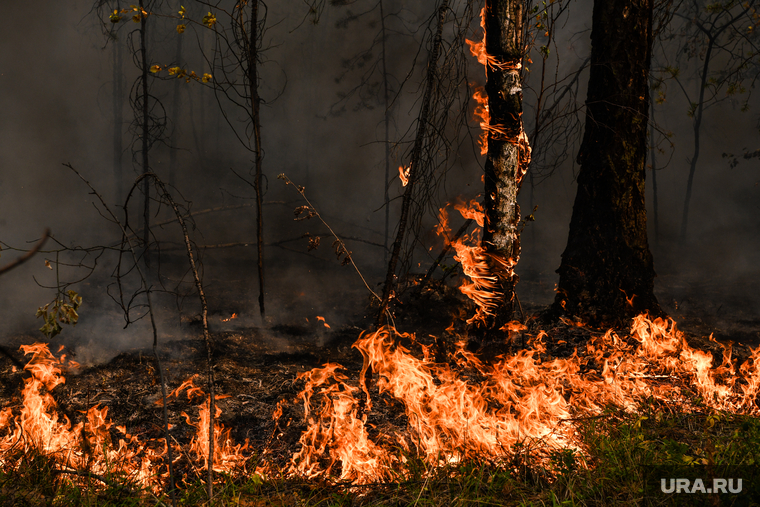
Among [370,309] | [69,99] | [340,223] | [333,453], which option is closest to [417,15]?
[340,223]

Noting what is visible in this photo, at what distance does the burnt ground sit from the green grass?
1.38 feet

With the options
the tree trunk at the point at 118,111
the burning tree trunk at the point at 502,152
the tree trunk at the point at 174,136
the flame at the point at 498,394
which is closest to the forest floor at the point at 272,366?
the flame at the point at 498,394

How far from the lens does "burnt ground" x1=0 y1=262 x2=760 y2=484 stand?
3.41m

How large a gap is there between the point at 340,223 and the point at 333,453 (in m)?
5.51

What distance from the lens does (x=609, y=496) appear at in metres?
2.34

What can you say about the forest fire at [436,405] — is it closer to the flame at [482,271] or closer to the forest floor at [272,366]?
the forest floor at [272,366]

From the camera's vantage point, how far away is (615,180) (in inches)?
187

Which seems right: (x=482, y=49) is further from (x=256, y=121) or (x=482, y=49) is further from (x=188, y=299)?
(x=188, y=299)

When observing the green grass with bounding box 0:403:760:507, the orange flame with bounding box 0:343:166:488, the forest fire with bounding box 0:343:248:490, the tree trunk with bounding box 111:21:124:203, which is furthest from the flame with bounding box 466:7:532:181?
the tree trunk with bounding box 111:21:124:203

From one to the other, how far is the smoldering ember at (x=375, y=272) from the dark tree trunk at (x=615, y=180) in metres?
0.02

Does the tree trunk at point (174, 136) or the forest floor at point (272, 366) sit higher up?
the tree trunk at point (174, 136)

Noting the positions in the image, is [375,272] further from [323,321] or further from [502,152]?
[502,152]

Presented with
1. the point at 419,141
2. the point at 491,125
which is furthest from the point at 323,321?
the point at 491,125

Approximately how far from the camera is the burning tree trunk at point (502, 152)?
3.74 metres
